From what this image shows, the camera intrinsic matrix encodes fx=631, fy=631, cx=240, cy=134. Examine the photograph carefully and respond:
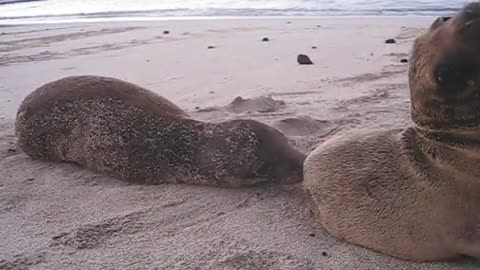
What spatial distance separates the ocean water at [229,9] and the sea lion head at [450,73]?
7.65m

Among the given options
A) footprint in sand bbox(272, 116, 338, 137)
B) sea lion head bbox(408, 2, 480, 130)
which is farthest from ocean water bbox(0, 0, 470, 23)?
sea lion head bbox(408, 2, 480, 130)

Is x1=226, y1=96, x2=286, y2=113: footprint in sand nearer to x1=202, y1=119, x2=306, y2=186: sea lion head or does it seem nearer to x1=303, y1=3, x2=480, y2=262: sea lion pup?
x1=202, y1=119, x2=306, y2=186: sea lion head

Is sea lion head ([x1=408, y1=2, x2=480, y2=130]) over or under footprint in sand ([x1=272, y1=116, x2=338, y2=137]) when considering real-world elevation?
over

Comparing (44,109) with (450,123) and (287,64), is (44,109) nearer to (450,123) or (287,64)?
(450,123)

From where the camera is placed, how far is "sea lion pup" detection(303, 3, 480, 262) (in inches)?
78.4

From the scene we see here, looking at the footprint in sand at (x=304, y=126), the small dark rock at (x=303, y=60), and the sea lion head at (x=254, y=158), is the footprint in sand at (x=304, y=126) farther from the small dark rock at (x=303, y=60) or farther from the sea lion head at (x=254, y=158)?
the small dark rock at (x=303, y=60)

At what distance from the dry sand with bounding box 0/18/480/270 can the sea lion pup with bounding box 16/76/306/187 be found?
0.27 ft

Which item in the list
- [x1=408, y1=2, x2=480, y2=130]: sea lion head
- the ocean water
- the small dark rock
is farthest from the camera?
the ocean water

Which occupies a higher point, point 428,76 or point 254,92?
point 428,76

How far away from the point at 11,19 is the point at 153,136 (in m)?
13.9

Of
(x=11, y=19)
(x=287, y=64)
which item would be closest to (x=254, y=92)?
(x=287, y=64)

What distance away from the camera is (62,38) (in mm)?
9914

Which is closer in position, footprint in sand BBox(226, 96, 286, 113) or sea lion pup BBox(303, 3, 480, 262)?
sea lion pup BBox(303, 3, 480, 262)

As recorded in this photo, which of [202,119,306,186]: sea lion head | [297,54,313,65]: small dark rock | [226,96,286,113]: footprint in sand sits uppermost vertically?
[202,119,306,186]: sea lion head
